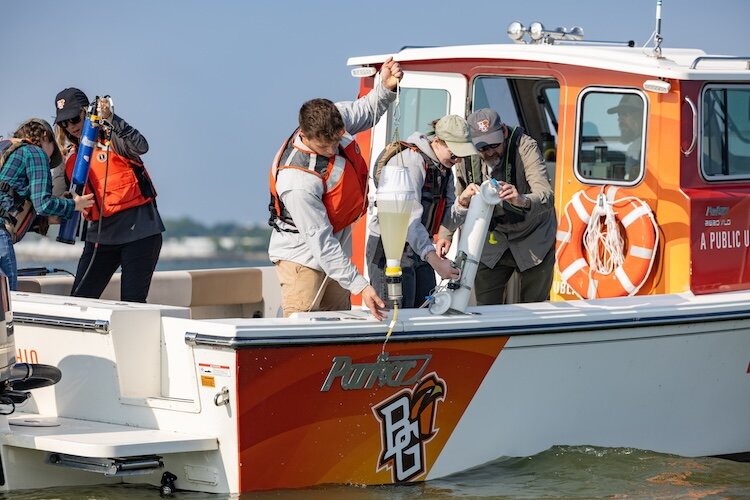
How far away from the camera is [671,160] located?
21.8 ft

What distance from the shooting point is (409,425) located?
5676 millimetres

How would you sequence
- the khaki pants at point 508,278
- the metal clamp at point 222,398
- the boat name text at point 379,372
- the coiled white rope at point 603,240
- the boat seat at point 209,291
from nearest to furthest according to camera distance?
the metal clamp at point 222,398, the boat name text at point 379,372, the coiled white rope at point 603,240, the khaki pants at point 508,278, the boat seat at point 209,291

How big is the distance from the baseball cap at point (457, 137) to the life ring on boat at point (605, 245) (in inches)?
45.4

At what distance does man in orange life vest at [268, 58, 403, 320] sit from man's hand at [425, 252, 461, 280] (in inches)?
16.7

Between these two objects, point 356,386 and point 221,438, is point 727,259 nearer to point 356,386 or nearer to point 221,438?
point 356,386

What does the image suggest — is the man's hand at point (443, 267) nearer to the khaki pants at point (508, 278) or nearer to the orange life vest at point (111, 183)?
the khaki pants at point (508, 278)

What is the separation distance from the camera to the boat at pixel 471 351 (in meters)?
5.35

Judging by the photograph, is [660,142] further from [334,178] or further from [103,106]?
[103,106]

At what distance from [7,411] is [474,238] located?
7.75 ft

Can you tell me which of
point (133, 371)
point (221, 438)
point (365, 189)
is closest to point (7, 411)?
point (133, 371)


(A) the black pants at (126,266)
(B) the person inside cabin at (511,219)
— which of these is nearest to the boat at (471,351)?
(B) the person inside cabin at (511,219)

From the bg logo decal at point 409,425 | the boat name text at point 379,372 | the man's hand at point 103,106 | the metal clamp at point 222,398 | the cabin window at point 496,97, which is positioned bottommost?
the bg logo decal at point 409,425

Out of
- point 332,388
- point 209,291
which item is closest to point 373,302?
point 332,388

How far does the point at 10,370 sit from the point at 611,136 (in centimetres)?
356
